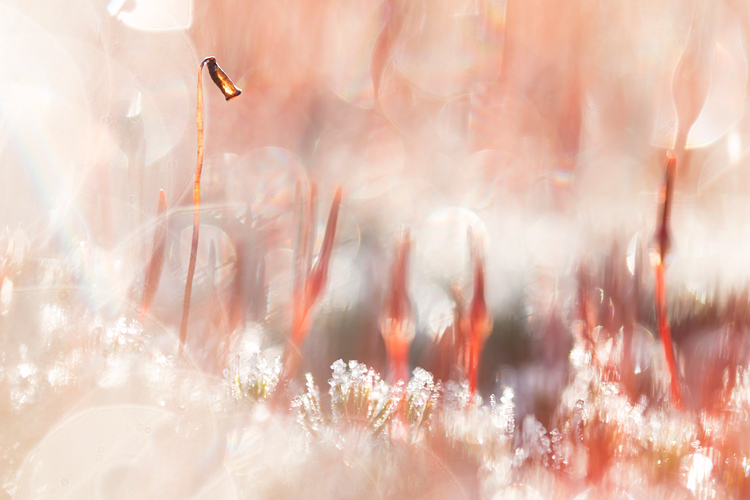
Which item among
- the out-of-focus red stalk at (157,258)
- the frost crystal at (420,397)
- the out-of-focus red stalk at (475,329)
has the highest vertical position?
the out-of-focus red stalk at (157,258)

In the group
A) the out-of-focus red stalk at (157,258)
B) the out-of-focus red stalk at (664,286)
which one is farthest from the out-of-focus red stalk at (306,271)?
the out-of-focus red stalk at (664,286)

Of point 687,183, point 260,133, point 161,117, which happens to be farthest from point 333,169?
point 687,183

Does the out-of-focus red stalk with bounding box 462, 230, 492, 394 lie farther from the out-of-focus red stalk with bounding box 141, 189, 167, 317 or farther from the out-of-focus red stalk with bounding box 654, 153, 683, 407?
the out-of-focus red stalk with bounding box 141, 189, 167, 317

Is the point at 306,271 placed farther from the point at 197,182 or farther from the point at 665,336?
the point at 665,336

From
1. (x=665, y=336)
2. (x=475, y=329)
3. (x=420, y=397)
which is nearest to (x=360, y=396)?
(x=420, y=397)

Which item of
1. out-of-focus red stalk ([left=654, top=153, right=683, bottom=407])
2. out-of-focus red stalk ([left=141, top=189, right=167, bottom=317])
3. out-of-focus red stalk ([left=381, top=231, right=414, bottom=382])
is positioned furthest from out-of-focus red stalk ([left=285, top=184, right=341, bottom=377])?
out-of-focus red stalk ([left=654, top=153, right=683, bottom=407])

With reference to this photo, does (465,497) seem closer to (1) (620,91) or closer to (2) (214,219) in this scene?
(2) (214,219)

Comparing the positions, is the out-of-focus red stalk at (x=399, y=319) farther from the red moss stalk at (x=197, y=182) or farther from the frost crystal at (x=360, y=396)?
the red moss stalk at (x=197, y=182)
